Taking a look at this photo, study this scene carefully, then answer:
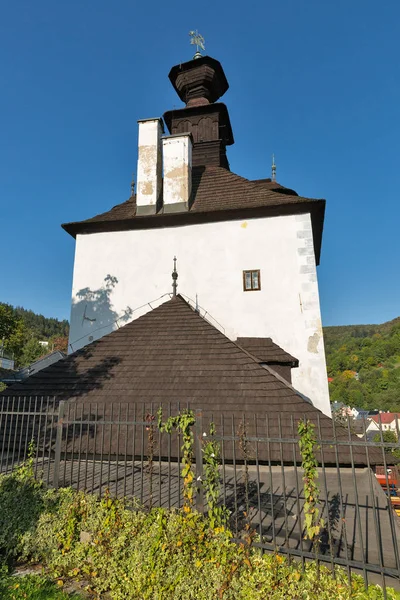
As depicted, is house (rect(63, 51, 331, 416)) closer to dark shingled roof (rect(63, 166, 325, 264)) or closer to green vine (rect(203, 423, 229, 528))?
dark shingled roof (rect(63, 166, 325, 264))

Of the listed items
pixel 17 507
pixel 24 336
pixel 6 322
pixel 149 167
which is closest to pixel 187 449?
pixel 17 507

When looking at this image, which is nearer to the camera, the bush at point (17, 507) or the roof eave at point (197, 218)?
the bush at point (17, 507)

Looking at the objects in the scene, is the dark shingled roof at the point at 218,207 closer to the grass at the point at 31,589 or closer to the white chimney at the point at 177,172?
the white chimney at the point at 177,172

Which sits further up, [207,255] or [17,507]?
[207,255]

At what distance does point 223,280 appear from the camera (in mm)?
11500

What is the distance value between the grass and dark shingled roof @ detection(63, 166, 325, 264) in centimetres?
1013

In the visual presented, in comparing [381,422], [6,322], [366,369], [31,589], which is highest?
[366,369]

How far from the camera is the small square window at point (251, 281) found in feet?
36.6

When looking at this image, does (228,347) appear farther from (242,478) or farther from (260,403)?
(242,478)

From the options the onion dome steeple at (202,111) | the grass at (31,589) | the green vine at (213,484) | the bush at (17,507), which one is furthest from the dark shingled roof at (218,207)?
the grass at (31,589)

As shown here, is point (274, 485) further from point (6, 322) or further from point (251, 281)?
point (6, 322)

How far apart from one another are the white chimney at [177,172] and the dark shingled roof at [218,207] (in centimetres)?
38

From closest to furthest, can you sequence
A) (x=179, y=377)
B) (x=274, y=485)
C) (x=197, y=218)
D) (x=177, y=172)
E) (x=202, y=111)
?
(x=274, y=485)
(x=179, y=377)
(x=197, y=218)
(x=177, y=172)
(x=202, y=111)

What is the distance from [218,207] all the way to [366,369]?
407ft
